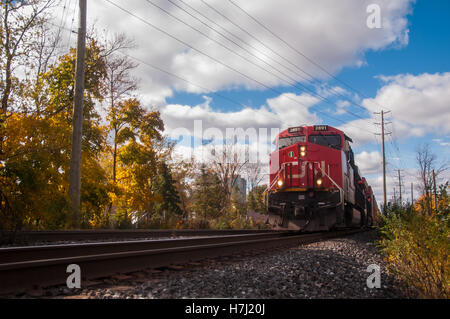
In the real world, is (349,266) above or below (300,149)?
below

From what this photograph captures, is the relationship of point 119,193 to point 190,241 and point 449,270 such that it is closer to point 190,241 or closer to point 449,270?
point 190,241

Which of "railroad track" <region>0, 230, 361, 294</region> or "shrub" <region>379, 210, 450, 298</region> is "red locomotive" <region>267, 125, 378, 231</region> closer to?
"railroad track" <region>0, 230, 361, 294</region>

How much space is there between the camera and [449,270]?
439 cm

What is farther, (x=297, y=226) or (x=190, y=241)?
(x=297, y=226)

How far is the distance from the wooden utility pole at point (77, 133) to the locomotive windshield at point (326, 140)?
8.99 meters

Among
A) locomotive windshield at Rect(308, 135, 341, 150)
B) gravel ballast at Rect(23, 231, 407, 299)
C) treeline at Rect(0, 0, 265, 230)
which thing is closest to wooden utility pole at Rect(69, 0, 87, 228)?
treeline at Rect(0, 0, 265, 230)

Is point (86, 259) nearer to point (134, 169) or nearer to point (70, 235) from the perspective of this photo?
point (70, 235)

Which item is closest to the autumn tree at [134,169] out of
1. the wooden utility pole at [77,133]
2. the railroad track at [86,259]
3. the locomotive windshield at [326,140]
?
the wooden utility pole at [77,133]

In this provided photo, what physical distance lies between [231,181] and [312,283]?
3963 centimetres

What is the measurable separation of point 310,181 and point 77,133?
29.2 feet

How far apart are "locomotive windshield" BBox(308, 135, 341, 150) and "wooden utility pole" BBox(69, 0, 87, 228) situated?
29.5 feet

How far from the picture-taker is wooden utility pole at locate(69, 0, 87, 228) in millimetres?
11747

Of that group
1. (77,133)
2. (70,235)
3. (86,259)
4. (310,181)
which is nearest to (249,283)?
(86,259)

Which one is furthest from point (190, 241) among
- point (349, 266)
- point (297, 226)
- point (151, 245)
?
point (297, 226)
